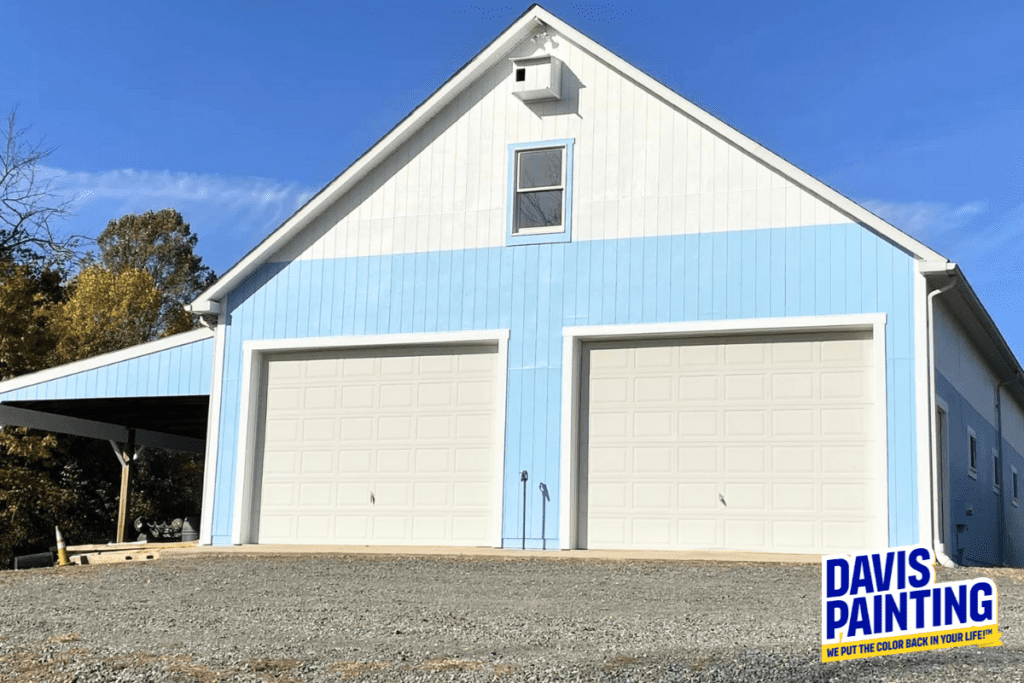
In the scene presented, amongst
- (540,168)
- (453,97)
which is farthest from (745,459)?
(453,97)

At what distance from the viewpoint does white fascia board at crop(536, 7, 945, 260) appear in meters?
13.5

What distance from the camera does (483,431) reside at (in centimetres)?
1532

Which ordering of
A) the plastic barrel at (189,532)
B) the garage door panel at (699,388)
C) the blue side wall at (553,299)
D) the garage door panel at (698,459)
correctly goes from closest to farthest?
1. the blue side wall at (553,299)
2. the garage door panel at (698,459)
3. the garage door panel at (699,388)
4. the plastic barrel at (189,532)

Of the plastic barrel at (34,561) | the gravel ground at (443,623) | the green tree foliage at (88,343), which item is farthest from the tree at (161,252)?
the gravel ground at (443,623)

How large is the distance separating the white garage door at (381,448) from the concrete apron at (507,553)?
1.43 feet

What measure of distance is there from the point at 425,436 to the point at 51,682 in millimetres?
8604

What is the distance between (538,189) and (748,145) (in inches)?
115

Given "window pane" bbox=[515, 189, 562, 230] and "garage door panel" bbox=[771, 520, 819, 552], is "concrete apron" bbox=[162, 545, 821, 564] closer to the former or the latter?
"garage door panel" bbox=[771, 520, 819, 552]

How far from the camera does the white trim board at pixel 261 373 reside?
15195 millimetres

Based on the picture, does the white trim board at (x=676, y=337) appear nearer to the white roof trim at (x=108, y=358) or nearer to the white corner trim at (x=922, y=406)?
the white corner trim at (x=922, y=406)

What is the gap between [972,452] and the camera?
17328mm

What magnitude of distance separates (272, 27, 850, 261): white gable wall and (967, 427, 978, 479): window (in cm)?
505

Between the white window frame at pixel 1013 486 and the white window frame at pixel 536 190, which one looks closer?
the white window frame at pixel 536 190

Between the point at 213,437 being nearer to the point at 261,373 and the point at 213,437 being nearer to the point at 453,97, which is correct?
the point at 261,373
